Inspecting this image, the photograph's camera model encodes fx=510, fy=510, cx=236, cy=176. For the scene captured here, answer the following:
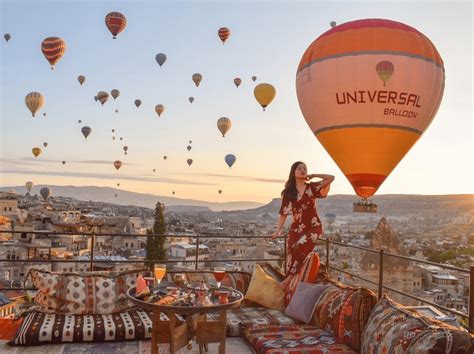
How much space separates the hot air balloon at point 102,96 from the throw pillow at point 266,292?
18.5 meters

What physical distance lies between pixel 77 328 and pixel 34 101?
16.9 metres

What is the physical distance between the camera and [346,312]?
344 cm

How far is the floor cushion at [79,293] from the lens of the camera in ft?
12.9

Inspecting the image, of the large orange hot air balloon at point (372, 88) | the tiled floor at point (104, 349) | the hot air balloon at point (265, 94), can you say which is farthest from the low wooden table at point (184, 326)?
the hot air balloon at point (265, 94)

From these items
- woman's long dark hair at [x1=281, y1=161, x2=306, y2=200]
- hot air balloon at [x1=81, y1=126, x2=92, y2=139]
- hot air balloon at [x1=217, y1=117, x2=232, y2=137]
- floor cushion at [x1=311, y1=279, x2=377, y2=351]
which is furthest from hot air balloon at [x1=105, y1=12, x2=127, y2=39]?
floor cushion at [x1=311, y1=279, x2=377, y2=351]

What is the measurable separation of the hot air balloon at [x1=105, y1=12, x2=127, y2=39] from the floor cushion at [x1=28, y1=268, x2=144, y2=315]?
1195cm

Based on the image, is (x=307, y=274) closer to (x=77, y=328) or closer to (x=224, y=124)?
(x=77, y=328)

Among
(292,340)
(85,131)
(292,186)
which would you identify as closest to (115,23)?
(85,131)

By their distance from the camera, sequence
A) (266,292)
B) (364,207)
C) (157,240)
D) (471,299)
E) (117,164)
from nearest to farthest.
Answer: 1. (471,299)
2. (266,292)
3. (364,207)
4. (157,240)
5. (117,164)

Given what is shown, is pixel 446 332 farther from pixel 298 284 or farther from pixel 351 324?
pixel 298 284

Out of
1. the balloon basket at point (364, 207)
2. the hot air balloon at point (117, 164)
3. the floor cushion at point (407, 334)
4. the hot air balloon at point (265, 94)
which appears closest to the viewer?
the floor cushion at point (407, 334)

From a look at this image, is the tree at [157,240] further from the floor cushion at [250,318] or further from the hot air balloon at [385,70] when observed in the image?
the floor cushion at [250,318]

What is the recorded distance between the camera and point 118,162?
33.2 metres

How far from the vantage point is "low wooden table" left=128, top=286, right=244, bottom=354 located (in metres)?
3.05
